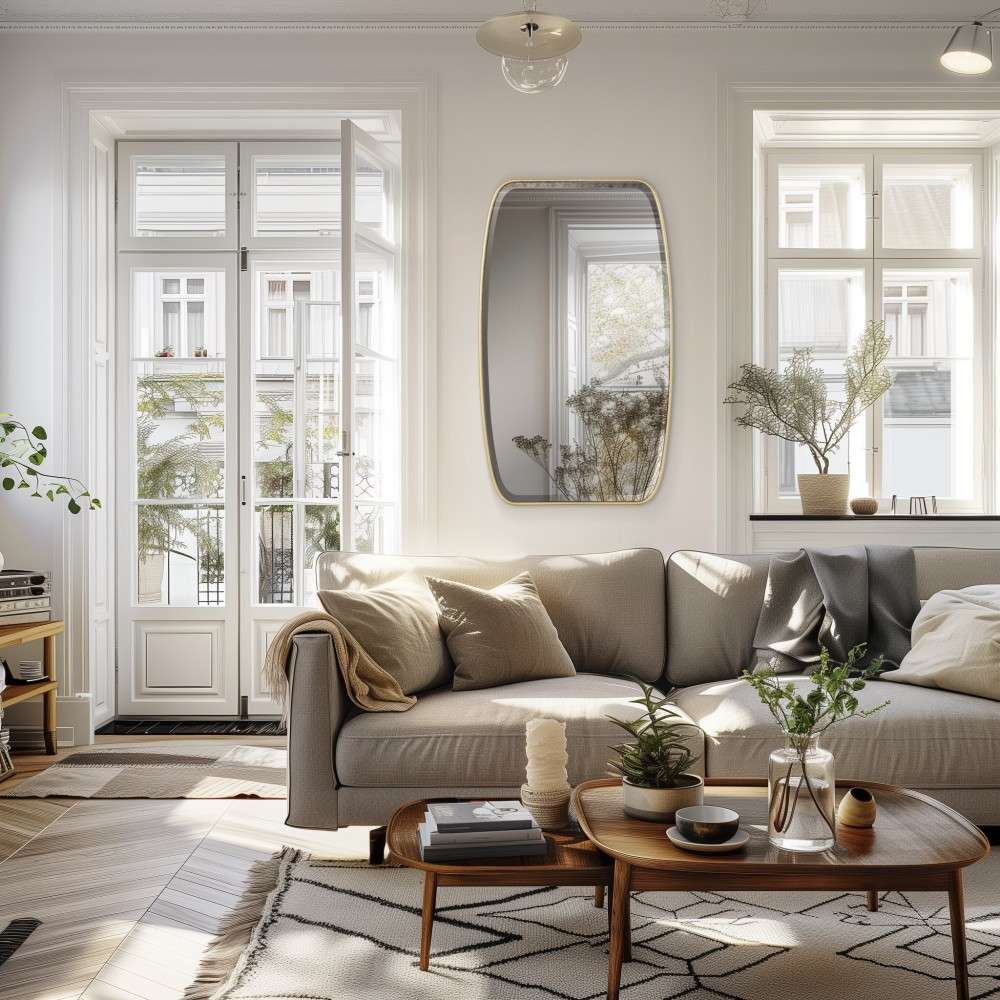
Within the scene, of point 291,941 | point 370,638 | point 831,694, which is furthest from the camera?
point 370,638

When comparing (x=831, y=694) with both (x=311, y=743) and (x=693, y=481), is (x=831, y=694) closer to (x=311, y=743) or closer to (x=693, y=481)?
(x=311, y=743)

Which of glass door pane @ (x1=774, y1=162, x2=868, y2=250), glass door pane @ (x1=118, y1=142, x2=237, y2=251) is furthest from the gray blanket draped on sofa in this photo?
glass door pane @ (x1=118, y1=142, x2=237, y2=251)

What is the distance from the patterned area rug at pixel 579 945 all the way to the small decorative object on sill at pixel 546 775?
30 cm

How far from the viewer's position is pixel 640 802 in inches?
79.0

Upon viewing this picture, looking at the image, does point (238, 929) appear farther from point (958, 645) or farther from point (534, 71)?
point (534, 71)

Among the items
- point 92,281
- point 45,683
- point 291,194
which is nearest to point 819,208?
point 291,194

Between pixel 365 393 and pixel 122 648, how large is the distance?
1.83 meters

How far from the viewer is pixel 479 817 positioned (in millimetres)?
1995

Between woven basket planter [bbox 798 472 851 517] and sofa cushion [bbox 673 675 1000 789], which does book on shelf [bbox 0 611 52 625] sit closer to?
sofa cushion [bbox 673 675 1000 789]

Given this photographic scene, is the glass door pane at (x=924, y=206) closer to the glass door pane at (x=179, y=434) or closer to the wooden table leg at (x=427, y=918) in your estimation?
the glass door pane at (x=179, y=434)

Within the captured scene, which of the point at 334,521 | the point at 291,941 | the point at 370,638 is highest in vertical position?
the point at 334,521

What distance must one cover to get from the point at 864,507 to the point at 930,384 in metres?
0.77

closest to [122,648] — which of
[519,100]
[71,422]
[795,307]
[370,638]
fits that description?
[71,422]

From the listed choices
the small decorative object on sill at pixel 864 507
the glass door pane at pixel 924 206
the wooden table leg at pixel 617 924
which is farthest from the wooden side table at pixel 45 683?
the glass door pane at pixel 924 206
